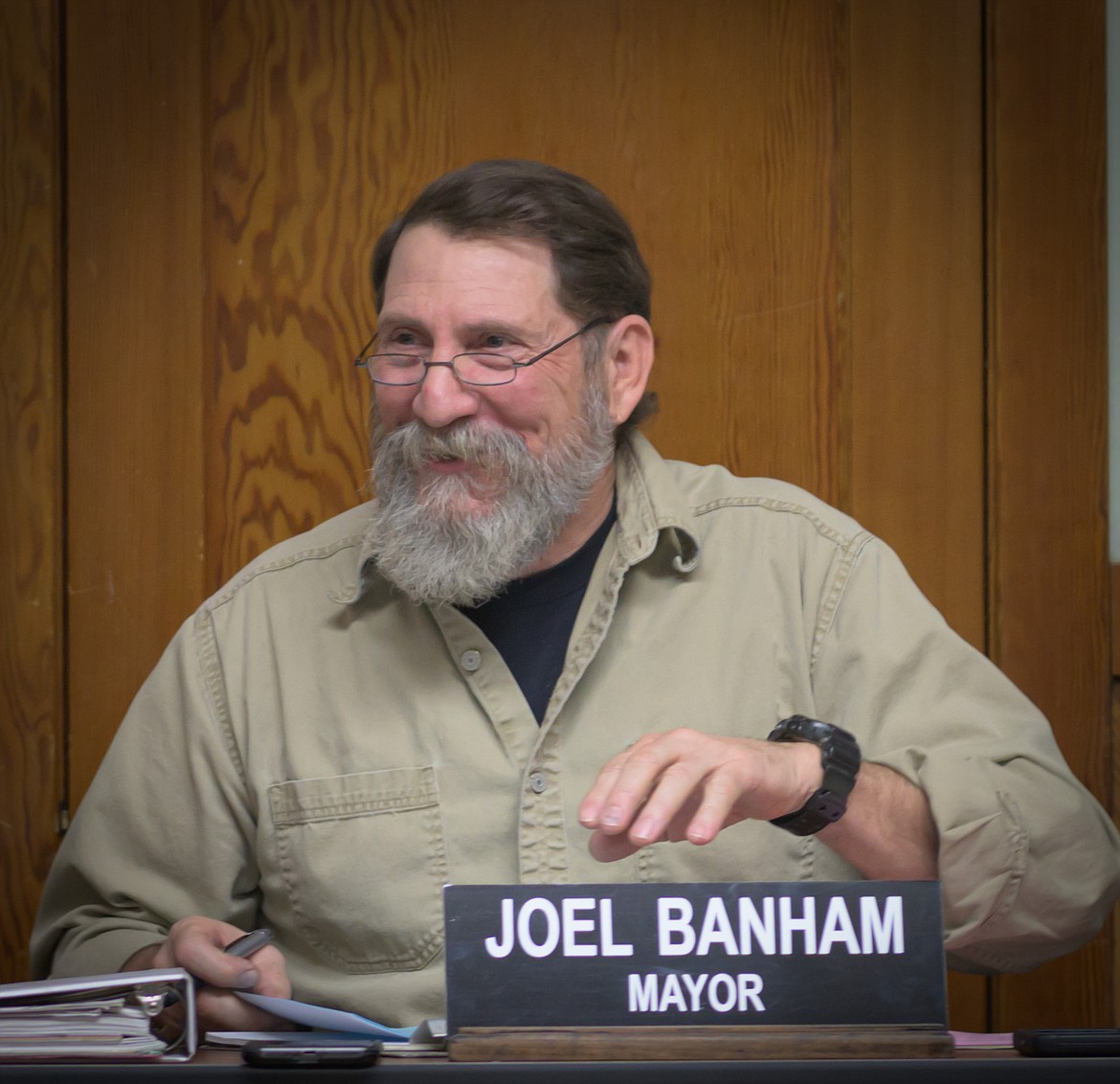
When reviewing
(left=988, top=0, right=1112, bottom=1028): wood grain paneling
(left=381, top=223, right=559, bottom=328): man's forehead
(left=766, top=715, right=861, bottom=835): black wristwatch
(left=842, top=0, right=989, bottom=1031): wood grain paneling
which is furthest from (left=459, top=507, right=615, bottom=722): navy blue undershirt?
(left=988, top=0, right=1112, bottom=1028): wood grain paneling

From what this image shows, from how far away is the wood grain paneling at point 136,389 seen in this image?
1.98 meters

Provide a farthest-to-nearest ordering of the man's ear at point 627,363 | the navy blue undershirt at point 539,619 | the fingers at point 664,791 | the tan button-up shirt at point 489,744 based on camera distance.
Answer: the man's ear at point 627,363, the navy blue undershirt at point 539,619, the tan button-up shirt at point 489,744, the fingers at point 664,791

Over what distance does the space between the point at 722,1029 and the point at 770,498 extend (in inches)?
38.1

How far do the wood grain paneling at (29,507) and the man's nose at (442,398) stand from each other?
2.34ft

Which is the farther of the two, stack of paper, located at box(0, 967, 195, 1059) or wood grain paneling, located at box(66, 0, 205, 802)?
wood grain paneling, located at box(66, 0, 205, 802)

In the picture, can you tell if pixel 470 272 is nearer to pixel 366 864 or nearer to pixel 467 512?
pixel 467 512

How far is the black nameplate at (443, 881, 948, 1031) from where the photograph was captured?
33.9 inches

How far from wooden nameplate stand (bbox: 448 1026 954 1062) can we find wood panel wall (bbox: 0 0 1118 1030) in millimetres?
1259

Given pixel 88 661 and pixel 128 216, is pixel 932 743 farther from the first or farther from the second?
pixel 128 216

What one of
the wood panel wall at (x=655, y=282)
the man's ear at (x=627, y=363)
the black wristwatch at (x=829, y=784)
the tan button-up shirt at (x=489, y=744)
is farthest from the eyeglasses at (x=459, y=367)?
the black wristwatch at (x=829, y=784)

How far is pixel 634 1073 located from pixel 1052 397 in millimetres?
1498

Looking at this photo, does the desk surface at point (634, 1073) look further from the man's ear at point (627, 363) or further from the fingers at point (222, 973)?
the man's ear at point (627, 363)

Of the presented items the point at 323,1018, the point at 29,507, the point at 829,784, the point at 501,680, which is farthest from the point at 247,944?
the point at 29,507

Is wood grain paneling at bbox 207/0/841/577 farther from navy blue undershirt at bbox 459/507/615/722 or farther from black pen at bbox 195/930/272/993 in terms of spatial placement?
black pen at bbox 195/930/272/993
